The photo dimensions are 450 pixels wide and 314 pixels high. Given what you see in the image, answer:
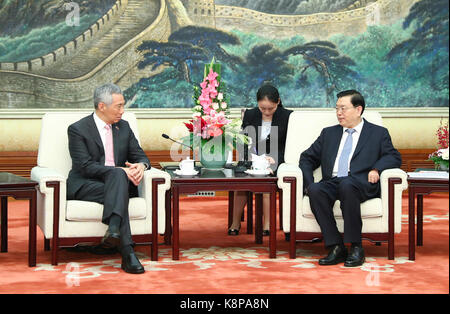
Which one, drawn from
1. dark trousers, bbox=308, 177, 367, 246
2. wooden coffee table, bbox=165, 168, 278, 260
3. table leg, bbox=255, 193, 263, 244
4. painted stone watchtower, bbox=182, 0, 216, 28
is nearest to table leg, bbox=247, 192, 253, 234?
table leg, bbox=255, 193, 263, 244

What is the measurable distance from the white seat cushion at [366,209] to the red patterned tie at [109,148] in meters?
1.54

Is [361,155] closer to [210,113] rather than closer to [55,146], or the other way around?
[210,113]

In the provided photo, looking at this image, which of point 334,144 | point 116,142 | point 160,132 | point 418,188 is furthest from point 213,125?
point 160,132

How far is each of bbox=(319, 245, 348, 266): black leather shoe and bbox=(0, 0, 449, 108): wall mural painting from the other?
14.0 ft

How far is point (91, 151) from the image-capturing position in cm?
531

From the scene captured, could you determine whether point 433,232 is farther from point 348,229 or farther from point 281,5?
point 281,5

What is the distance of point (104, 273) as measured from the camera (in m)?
4.76

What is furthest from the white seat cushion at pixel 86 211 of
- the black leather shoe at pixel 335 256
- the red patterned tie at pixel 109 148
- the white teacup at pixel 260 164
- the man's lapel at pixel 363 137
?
the man's lapel at pixel 363 137

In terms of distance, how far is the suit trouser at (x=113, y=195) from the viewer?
4.90m

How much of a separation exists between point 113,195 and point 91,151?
528mm

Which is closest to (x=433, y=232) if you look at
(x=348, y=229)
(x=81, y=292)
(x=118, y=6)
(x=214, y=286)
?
(x=348, y=229)

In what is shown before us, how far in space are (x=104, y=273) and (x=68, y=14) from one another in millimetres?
4810

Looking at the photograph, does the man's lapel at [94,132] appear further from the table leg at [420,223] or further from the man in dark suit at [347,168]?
the table leg at [420,223]

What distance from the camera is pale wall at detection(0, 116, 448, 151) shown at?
8695 millimetres
